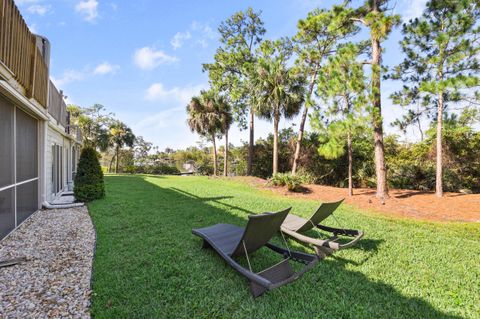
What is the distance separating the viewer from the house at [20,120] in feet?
12.6

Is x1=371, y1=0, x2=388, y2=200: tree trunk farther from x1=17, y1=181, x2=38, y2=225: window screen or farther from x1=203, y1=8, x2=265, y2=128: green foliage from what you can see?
x1=203, y1=8, x2=265, y2=128: green foliage

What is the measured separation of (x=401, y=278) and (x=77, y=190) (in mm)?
8571

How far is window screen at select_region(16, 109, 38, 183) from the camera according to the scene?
5191 millimetres

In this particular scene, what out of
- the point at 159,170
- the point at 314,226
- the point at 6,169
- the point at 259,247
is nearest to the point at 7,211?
the point at 6,169

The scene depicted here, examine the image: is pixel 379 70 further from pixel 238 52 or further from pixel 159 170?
pixel 159 170

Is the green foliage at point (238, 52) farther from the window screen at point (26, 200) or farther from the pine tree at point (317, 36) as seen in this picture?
the window screen at point (26, 200)

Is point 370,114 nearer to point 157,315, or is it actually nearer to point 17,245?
point 157,315

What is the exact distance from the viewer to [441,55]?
29.2 ft

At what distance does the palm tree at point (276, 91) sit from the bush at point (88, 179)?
31.4ft

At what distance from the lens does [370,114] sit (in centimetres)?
862

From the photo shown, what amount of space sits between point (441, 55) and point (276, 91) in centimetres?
766

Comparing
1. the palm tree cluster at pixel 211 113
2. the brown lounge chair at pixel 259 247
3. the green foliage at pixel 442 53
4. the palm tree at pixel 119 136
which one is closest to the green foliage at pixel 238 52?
the palm tree cluster at pixel 211 113

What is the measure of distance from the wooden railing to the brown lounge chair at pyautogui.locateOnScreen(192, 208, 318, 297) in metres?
3.95

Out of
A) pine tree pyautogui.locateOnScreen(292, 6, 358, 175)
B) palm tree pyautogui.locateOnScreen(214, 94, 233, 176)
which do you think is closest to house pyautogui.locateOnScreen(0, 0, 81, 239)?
pine tree pyautogui.locateOnScreen(292, 6, 358, 175)
